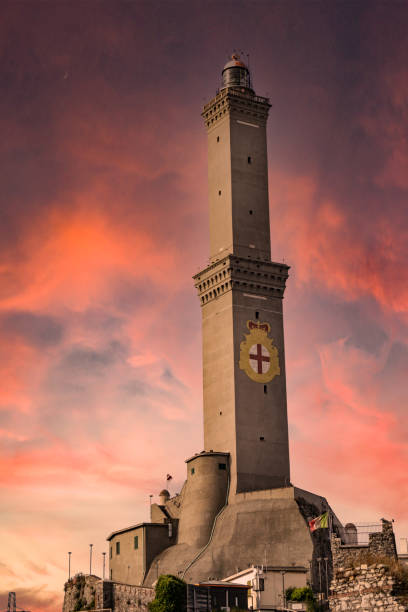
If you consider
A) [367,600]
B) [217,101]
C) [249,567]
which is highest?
[217,101]

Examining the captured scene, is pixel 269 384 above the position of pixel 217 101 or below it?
below

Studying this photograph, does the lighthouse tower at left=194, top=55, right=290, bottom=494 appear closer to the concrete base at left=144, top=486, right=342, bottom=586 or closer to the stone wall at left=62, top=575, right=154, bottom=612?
the concrete base at left=144, top=486, right=342, bottom=586

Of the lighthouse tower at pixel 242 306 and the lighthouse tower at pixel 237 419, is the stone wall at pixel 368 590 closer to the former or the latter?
the lighthouse tower at pixel 237 419

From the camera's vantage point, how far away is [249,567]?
98375 mm

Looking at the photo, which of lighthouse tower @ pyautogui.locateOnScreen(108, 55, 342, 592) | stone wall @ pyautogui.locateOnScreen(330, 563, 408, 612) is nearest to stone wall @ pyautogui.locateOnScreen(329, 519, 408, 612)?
stone wall @ pyautogui.locateOnScreen(330, 563, 408, 612)

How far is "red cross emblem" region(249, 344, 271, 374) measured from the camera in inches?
4611

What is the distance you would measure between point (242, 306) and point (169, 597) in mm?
40782

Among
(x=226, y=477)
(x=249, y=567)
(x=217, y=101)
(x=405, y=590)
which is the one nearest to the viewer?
(x=405, y=590)

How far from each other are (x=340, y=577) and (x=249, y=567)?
203 ft

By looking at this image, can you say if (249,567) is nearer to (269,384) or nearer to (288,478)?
(288,478)

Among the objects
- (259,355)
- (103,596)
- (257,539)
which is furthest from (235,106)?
(103,596)

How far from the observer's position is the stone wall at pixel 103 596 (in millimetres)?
95375

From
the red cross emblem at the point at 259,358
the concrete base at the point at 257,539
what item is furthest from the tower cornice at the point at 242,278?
the concrete base at the point at 257,539

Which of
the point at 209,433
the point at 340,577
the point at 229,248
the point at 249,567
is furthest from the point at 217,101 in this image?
the point at 340,577
